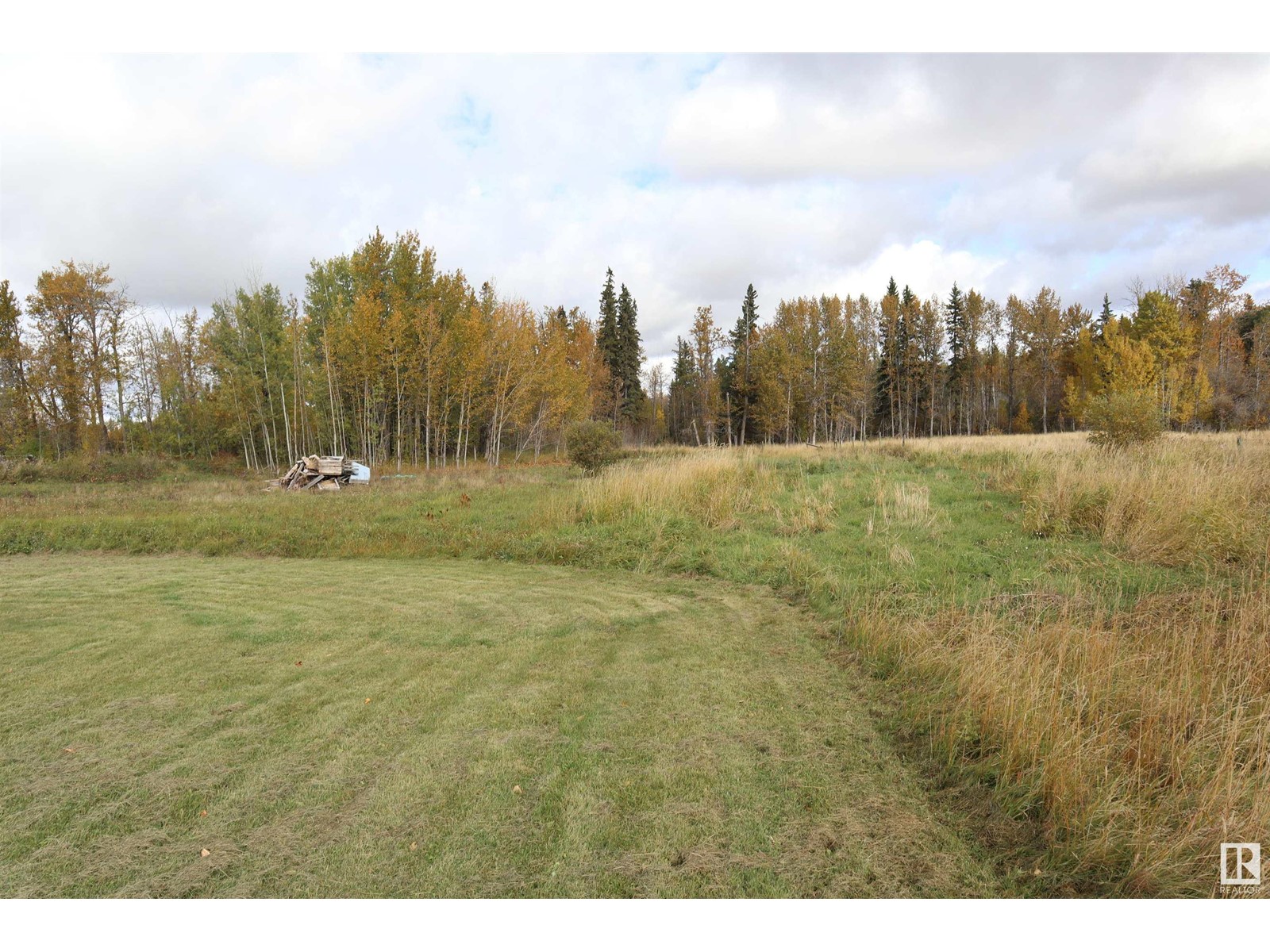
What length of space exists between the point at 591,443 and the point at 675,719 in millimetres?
13561

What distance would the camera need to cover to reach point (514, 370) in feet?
93.1

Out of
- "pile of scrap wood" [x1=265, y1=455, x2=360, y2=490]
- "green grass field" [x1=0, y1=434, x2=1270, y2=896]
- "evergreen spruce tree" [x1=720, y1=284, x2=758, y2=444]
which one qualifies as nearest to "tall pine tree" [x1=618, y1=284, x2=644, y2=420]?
"evergreen spruce tree" [x1=720, y1=284, x2=758, y2=444]

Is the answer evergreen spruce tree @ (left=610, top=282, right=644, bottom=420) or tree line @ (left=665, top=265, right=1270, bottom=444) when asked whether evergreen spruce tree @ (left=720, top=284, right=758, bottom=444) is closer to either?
tree line @ (left=665, top=265, right=1270, bottom=444)

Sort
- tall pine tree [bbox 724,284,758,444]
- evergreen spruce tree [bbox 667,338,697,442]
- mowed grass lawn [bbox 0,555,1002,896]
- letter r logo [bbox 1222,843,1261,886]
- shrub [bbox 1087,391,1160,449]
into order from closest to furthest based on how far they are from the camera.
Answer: letter r logo [bbox 1222,843,1261,886]
mowed grass lawn [bbox 0,555,1002,896]
shrub [bbox 1087,391,1160,449]
tall pine tree [bbox 724,284,758,444]
evergreen spruce tree [bbox 667,338,697,442]

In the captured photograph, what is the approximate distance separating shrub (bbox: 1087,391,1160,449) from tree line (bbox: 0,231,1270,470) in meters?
0.71

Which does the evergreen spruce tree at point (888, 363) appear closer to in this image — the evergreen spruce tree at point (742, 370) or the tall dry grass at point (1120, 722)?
the evergreen spruce tree at point (742, 370)

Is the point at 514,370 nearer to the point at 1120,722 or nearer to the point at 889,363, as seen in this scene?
the point at 1120,722

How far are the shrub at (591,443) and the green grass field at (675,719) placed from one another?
9.19 metres

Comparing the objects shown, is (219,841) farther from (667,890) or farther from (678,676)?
(678,676)

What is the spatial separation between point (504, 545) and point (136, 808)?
679cm

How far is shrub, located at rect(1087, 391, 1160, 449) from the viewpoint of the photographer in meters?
12.1

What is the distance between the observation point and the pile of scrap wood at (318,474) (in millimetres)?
18906

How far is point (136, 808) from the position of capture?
246cm

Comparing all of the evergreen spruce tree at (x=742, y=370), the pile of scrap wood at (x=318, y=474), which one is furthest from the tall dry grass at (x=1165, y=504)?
the evergreen spruce tree at (x=742, y=370)
